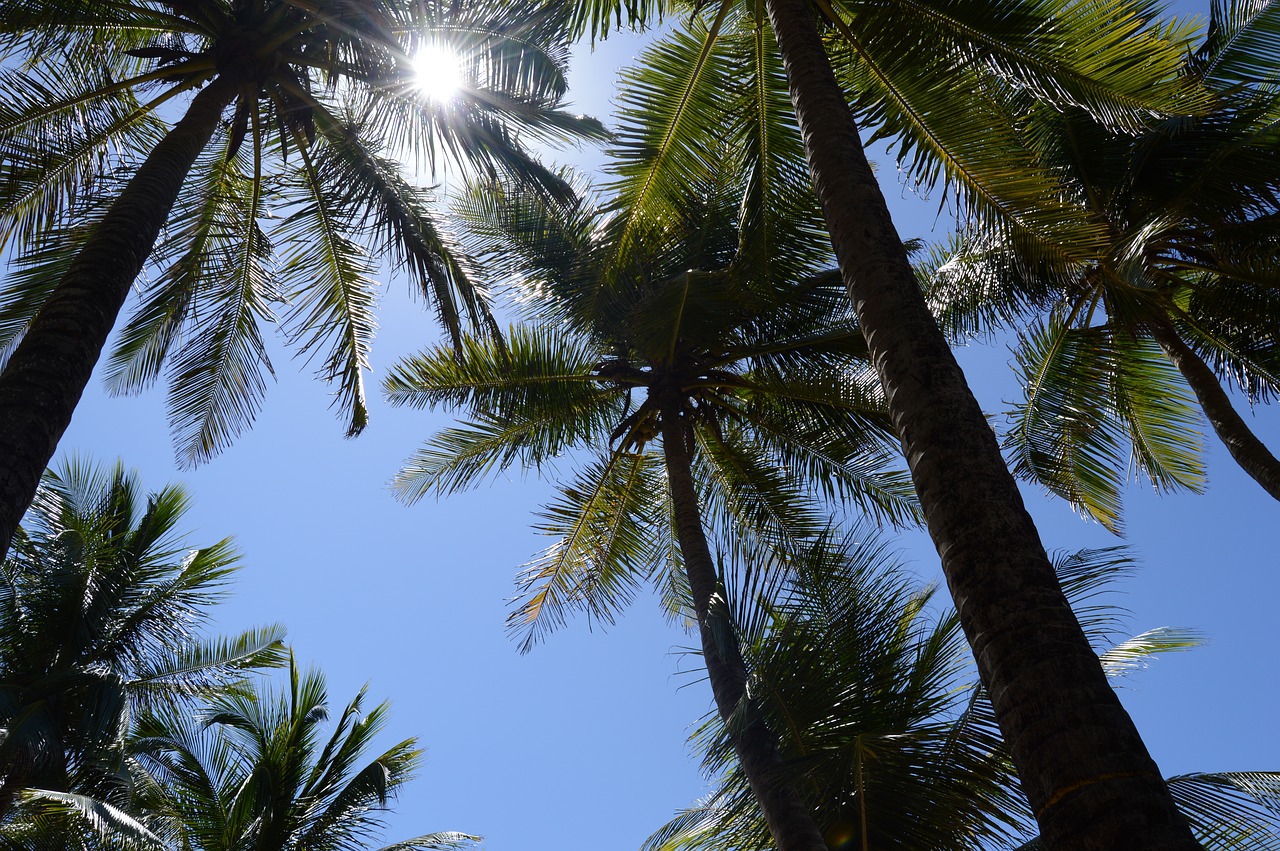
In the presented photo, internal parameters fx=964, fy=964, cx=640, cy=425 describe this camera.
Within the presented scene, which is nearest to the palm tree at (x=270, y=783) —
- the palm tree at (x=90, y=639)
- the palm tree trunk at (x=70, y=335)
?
the palm tree at (x=90, y=639)

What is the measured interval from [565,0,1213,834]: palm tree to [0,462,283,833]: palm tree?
10.2m

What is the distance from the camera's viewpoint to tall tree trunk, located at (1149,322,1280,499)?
399 inches

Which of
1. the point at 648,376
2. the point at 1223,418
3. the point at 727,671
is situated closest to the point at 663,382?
the point at 648,376

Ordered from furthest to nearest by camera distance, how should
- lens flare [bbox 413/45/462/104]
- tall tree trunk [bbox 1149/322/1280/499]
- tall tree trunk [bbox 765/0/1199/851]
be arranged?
tall tree trunk [bbox 1149/322/1280/499] < lens flare [bbox 413/45/462/104] < tall tree trunk [bbox 765/0/1199/851]

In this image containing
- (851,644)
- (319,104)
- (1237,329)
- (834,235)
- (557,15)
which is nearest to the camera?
(834,235)

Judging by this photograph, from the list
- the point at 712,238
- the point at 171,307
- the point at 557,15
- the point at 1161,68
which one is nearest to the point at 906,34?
the point at 1161,68

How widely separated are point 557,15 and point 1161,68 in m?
4.87

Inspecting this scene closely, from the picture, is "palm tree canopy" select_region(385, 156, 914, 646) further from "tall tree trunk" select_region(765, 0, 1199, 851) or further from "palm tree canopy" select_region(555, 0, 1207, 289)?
"tall tree trunk" select_region(765, 0, 1199, 851)

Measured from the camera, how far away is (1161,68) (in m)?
7.18

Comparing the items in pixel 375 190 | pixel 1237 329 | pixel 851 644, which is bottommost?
pixel 851 644

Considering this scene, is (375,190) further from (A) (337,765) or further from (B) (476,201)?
(A) (337,765)

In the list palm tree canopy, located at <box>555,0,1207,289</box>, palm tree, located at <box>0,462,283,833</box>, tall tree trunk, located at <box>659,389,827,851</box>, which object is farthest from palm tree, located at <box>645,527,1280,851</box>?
palm tree, located at <box>0,462,283,833</box>

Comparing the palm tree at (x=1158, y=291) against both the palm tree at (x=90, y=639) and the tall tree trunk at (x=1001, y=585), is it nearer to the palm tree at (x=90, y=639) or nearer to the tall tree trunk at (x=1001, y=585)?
the tall tree trunk at (x=1001, y=585)

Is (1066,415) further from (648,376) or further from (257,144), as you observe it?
(257,144)
